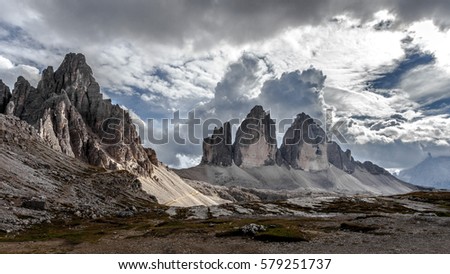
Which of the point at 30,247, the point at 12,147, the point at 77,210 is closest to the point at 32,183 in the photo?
the point at 77,210

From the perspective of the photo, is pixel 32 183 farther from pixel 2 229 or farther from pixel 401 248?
pixel 401 248

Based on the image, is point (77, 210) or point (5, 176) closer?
point (77, 210)

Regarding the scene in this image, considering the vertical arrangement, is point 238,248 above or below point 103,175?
below

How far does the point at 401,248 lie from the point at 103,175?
128269mm

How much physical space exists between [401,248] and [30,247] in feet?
137

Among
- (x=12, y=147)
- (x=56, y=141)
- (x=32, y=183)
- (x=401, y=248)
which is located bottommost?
(x=401, y=248)

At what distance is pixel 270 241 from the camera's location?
133ft
